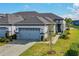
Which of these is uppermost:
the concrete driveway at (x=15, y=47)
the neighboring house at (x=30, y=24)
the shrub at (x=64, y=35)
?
the neighboring house at (x=30, y=24)

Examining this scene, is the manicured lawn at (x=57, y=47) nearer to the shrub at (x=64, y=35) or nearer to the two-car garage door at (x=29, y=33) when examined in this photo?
the shrub at (x=64, y=35)

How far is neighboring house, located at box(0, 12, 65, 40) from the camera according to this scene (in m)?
13.1

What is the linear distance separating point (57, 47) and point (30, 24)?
1082mm

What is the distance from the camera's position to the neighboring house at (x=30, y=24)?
13078mm

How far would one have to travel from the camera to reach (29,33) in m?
13.3

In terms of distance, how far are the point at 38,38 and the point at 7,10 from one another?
127cm

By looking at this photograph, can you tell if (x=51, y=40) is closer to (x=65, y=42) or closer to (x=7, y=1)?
(x=65, y=42)

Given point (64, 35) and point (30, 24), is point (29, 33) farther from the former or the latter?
point (64, 35)

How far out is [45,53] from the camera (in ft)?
41.9

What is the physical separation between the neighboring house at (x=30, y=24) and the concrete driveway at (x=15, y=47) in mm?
185

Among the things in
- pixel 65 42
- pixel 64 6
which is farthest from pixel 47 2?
pixel 65 42

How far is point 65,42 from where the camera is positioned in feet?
42.7

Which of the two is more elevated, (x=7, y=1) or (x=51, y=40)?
(x=7, y=1)

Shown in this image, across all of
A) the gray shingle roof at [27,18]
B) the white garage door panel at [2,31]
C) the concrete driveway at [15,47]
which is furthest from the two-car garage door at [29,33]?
the white garage door panel at [2,31]
